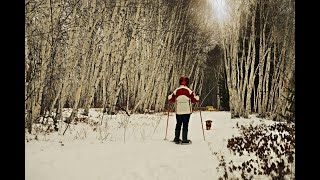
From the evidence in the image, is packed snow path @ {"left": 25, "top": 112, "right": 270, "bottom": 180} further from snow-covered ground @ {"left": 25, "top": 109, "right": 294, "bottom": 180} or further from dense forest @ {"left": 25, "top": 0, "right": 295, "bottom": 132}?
dense forest @ {"left": 25, "top": 0, "right": 295, "bottom": 132}

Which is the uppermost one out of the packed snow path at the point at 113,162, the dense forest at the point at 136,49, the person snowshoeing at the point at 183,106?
the dense forest at the point at 136,49

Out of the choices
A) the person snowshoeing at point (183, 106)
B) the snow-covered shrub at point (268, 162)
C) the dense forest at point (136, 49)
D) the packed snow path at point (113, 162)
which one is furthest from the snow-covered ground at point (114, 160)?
the dense forest at point (136, 49)

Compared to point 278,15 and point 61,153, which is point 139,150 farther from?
point 278,15

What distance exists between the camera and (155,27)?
754 inches

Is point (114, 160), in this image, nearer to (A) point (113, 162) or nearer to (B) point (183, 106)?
(A) point (113, 162)

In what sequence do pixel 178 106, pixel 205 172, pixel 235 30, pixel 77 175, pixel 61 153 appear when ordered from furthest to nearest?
1. pixel 235 30
2. pixel 178 106
3. pixel 61 153
4. pixel 205 172
5. pixel 77 175

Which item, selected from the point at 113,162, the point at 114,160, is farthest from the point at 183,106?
the point at 113,162

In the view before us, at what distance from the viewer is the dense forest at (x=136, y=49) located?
7.09m

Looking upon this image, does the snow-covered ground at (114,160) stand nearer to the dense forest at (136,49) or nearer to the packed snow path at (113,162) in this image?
the packed snow path at (113,162)

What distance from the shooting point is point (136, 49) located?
18547 millimetres

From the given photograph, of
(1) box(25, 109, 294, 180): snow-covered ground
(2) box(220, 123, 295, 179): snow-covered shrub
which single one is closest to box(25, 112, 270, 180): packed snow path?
(1) box(25, 109, 294, 180): snow-covered ground
